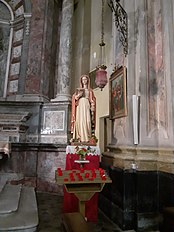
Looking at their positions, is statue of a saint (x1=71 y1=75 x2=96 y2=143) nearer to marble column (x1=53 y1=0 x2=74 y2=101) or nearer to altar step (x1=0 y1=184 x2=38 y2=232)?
altar step (x1=0 y1=184 x2=38 y2=232)

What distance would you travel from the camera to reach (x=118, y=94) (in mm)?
4262

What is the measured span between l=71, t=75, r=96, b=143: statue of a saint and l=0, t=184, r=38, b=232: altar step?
1.57 metres

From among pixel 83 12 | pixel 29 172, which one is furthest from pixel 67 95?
pixel 83 12

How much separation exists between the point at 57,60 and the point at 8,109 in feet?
8.05

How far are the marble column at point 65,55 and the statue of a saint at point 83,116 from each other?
168cm

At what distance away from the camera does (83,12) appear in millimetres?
9297

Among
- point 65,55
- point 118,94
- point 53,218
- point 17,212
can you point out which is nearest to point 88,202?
point 53,218

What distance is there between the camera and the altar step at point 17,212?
8.16 ft

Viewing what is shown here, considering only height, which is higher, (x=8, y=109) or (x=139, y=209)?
(x=8, y=109)

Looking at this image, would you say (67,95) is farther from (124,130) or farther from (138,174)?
(138,174)

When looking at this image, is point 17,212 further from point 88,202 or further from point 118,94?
point 118,94

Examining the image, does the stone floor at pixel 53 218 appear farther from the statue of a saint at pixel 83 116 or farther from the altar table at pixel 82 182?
the statue of a saint at pixel 83 116

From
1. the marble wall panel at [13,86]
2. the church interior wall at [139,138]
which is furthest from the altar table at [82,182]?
the marble wall panel at [13,86]

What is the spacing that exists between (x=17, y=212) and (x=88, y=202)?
144 cm
